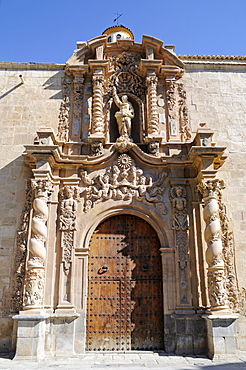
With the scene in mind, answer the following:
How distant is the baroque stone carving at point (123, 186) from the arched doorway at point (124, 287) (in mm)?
535

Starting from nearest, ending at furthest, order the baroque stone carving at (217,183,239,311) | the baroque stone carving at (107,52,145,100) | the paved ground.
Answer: the paved ground, the baroque stone carving at (217,183,239,311), the baroque stone carving at (107,52,145,100)

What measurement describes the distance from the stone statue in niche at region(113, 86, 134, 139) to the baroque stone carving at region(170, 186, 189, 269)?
1900 mm

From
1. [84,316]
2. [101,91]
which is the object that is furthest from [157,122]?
[84,316]

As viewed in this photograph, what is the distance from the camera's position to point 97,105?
9.20m

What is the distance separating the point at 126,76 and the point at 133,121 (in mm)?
1307

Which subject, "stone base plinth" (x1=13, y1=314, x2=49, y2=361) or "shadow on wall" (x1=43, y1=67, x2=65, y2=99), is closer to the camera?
"stone base plinth" (x1=13, y1=314, x2=49, y2=361)

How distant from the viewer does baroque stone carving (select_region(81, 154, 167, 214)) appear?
8383mm

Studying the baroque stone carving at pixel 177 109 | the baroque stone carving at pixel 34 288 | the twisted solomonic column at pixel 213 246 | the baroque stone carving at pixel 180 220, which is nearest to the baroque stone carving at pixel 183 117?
the baroque stone carving at pixel 177 109

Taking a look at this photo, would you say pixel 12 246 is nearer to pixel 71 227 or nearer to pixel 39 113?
pixel 71 227

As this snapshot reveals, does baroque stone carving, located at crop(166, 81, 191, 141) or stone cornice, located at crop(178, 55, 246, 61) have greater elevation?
stone cornice, located at crop(178, 55, 246, 61)

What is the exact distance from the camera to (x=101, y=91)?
9375mm

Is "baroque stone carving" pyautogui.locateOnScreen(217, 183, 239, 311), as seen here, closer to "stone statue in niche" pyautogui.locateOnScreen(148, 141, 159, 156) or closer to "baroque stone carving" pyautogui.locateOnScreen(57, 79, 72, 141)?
"stone statue in niche" pyautogui.locateOnScreen(148, 141, 159, 156)

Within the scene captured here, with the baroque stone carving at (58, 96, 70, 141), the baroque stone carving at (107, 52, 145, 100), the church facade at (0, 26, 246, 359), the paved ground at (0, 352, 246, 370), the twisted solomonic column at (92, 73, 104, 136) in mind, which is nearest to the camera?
the paved ground at (0, 352, 246, 370)

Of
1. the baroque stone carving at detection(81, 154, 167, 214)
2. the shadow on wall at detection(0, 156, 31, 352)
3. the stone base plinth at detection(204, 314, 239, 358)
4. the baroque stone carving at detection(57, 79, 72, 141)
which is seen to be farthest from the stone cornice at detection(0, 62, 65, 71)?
the stone base plinth at detection(204, 314, 239, 358)
